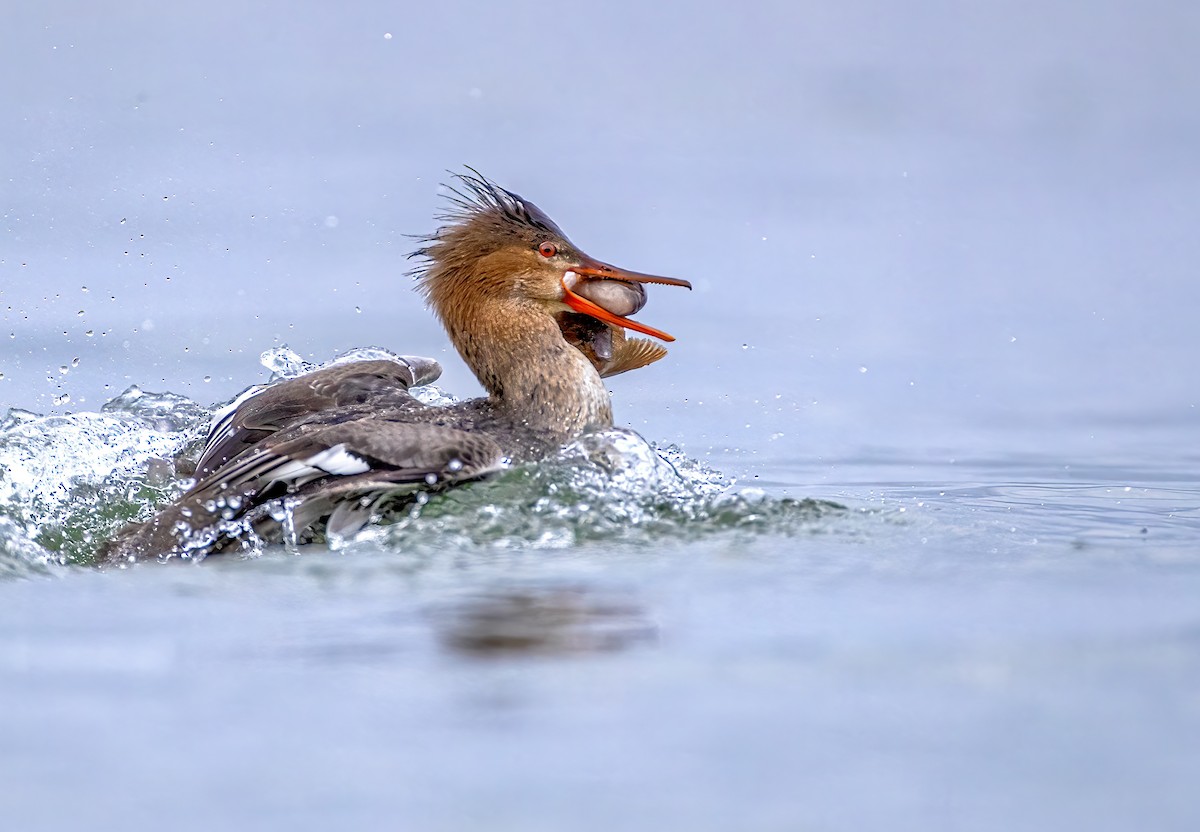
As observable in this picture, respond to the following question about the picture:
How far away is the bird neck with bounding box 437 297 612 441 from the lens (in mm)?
6797

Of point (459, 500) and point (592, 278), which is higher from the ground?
point (592, 278)

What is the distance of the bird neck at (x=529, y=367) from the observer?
22.3 feet

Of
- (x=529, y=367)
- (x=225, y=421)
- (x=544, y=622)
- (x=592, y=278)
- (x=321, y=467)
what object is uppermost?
(x=592, y=278)

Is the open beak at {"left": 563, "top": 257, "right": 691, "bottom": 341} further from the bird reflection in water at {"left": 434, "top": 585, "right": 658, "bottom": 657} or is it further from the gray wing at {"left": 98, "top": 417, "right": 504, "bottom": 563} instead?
the bird reflection in water at {"left": 434, "top": 585, "right": 658, "bottom": 657}

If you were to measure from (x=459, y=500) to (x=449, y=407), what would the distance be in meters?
0.87

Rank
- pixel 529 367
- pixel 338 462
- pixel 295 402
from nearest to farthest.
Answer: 1. pixel 338 462
2. pixel 529 367
3. pixel 295 402

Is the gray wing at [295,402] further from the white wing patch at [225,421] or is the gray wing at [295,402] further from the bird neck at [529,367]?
the bird neck at [529,367]

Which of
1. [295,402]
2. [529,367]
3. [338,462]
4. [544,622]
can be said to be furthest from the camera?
[295,402]

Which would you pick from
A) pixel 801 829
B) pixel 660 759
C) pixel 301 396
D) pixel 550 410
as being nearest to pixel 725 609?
pixel 660 759

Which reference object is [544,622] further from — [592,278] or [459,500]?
[592,278]

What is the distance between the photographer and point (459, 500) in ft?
19.9

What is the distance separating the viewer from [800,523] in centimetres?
613

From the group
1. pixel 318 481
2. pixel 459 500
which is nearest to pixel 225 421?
pixel 318 481

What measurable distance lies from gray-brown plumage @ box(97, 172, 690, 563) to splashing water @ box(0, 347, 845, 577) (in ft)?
0.46
